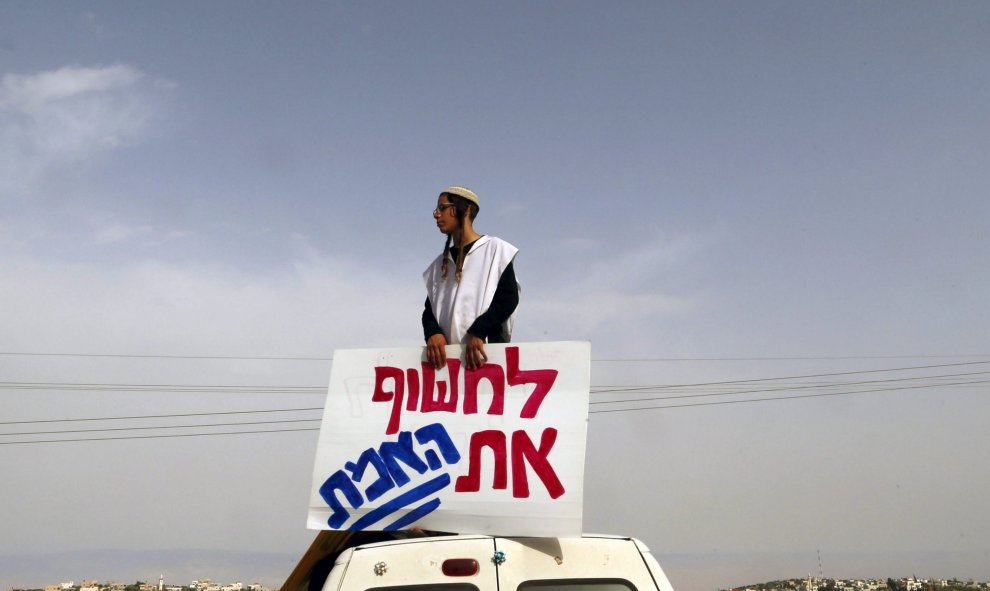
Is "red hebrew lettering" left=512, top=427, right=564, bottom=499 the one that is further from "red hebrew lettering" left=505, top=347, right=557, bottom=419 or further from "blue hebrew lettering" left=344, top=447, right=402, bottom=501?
"blue hebrew lettering" left=344, top=447, right=402, bottom=501

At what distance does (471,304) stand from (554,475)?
1359 mm

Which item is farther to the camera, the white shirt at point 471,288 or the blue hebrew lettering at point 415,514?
the white shirt at point 471,288

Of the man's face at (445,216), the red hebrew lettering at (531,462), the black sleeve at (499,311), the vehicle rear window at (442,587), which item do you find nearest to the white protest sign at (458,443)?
the red hebrew lettering at (531,462)

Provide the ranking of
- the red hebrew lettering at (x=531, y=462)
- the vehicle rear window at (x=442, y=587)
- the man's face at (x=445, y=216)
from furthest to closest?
the man's face at (x=445, y=216)
the red hebrew lettering at (x=531, y=462)
the vehicle rear window at (x=442, y=587)

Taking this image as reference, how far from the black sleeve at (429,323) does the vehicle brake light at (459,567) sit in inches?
66.8

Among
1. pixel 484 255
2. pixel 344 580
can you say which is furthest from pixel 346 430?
pixel 484 255

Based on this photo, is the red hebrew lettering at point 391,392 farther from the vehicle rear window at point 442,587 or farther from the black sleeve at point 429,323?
the vehicle rear window at point 442,587

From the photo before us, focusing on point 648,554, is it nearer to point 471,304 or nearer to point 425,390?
point 425,390

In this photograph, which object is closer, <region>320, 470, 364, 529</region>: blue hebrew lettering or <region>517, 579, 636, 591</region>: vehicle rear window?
<region>517, 579, 636, 591</region>: vehicle rear window

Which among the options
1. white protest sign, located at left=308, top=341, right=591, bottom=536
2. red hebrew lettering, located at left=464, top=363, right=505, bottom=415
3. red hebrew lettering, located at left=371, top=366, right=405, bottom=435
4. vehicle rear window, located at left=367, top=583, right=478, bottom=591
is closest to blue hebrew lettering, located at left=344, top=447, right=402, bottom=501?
white protest sign, located at left=308, top=341, right=591, bottom=536

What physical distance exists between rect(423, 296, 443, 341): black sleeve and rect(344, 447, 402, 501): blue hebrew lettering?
3.12 feet

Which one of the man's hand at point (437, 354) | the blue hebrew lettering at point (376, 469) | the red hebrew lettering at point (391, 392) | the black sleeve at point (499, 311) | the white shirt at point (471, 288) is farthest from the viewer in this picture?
the white shirt at point (471, 288)

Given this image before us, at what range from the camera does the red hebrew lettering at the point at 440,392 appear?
14.9 feet

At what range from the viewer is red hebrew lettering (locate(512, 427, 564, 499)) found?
4133 mm
